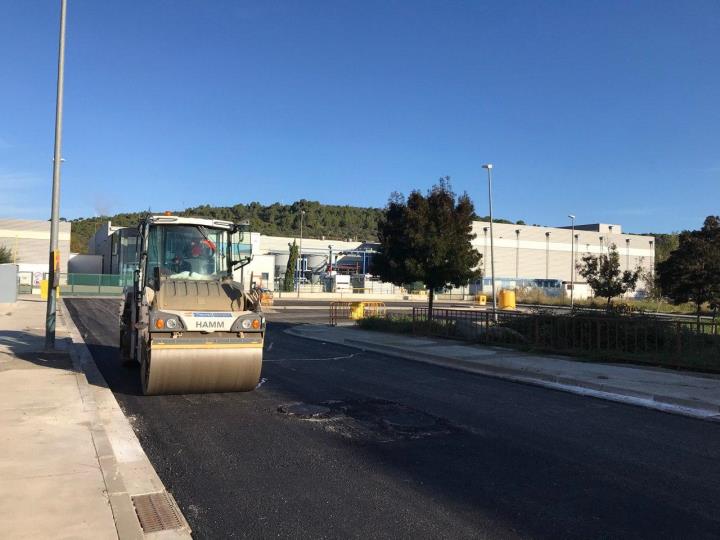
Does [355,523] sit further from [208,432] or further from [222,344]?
[222,344]

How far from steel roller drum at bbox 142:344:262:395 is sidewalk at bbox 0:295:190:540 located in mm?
750

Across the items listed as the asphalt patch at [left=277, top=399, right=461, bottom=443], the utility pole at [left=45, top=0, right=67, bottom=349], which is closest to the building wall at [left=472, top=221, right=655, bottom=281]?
the utility pole at [left=45, top=0, right=67, bottom=349]

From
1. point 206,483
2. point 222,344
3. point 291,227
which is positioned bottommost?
point 206,483

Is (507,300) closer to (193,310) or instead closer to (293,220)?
(193,310)

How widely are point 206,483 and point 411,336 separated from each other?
50.5 ft

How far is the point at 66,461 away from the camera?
6.00 m

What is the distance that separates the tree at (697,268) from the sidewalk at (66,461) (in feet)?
74.9

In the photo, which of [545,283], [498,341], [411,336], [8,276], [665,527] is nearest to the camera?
[665,527]

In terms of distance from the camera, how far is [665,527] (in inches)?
188

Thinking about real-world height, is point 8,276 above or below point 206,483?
above

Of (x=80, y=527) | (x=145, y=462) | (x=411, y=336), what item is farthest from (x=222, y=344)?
(x=411, y=336)

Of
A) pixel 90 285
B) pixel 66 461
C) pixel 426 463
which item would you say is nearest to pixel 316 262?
pixel 90 285

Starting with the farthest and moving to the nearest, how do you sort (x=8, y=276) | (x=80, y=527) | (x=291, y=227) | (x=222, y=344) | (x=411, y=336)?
(x=291, y=227) → (x=8, y=276) → (x=411, y=336) → (x=222, y=344) → (x=80, y=527)

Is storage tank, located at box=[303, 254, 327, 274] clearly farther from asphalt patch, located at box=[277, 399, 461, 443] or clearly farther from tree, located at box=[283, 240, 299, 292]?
asphalt patch, located at box=[277, 399, 461, 443]
